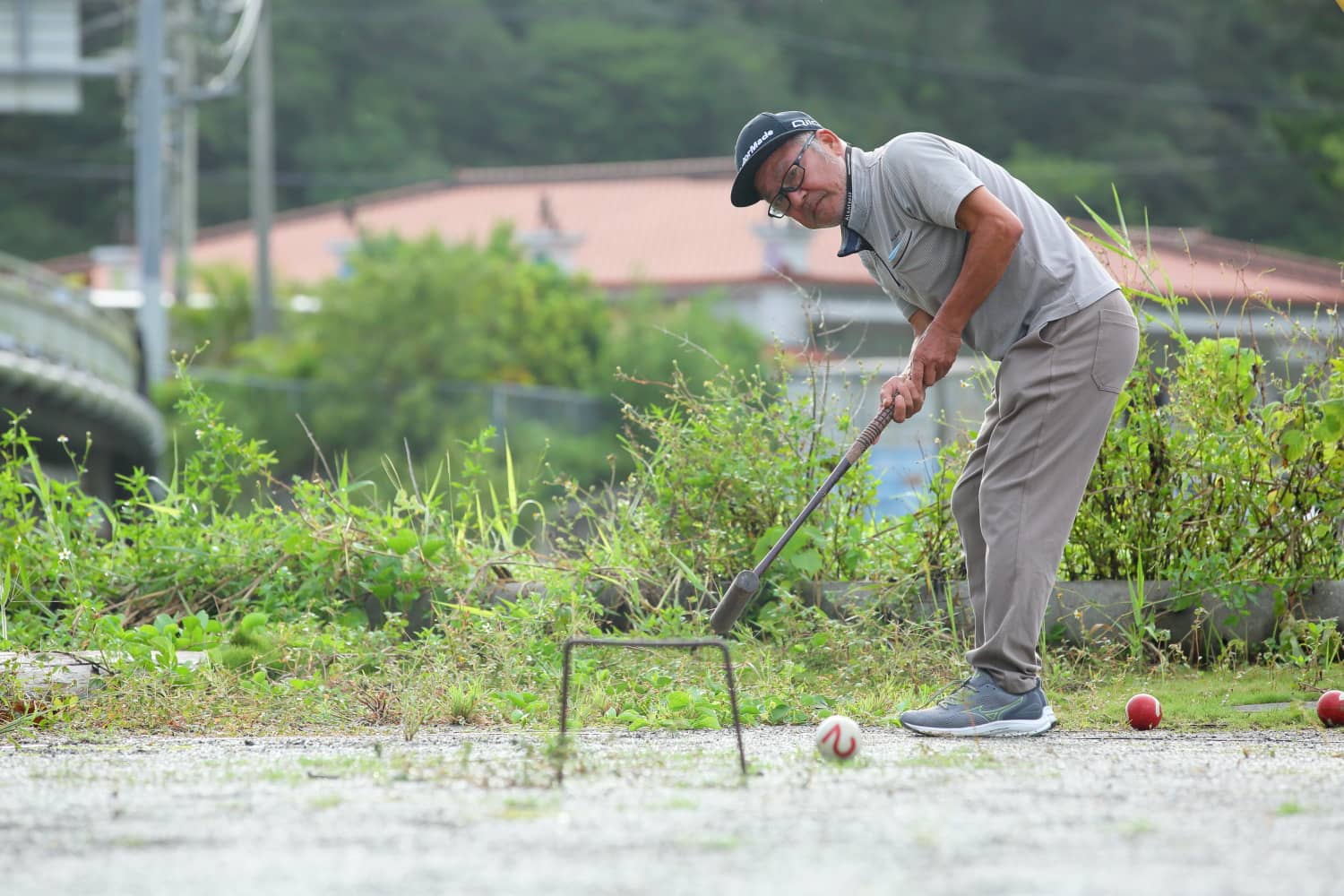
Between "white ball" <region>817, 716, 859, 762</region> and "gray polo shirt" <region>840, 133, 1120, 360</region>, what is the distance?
1.28 meters

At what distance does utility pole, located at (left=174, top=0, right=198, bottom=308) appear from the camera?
2962cm

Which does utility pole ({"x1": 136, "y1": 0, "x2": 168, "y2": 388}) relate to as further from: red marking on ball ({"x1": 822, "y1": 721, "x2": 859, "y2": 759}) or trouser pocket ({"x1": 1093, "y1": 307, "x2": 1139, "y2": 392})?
red marking on ball ({"x1": 822, "y1": 721, "x2": 859, "y2": 759})

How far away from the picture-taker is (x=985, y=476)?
439 centimetres

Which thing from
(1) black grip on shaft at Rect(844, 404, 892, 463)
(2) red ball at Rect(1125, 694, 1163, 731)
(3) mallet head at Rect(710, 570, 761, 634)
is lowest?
(2) red ball at Rect(1125, 694, 1163, 731)

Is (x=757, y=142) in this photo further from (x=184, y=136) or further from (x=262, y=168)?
(x=184, y=136)

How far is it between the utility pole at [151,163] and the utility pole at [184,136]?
752 cm

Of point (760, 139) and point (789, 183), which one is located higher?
point (760, 139)

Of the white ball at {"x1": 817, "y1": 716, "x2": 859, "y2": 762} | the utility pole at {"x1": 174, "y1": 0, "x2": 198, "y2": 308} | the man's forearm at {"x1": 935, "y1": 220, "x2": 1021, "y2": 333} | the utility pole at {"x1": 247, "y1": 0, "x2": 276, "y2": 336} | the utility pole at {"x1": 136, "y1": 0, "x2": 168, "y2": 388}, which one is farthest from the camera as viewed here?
the utility pole at {"x1": 174, "y1": 0, "x2": 198, "y2": 308}

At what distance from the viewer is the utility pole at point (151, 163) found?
19875 millimetres

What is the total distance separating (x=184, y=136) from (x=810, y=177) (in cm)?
3012

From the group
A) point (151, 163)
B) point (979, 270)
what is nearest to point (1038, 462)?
point (979, 270)

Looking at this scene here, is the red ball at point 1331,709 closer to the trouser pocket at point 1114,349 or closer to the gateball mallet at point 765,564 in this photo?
the trouser pocket at point 1114,349

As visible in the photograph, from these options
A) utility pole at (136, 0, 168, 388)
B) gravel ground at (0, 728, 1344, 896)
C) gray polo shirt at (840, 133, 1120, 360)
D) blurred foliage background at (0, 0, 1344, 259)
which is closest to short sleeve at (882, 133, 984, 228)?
gray polo shirt at (840, 133, 1120, 360)

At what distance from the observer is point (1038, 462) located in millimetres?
4301
